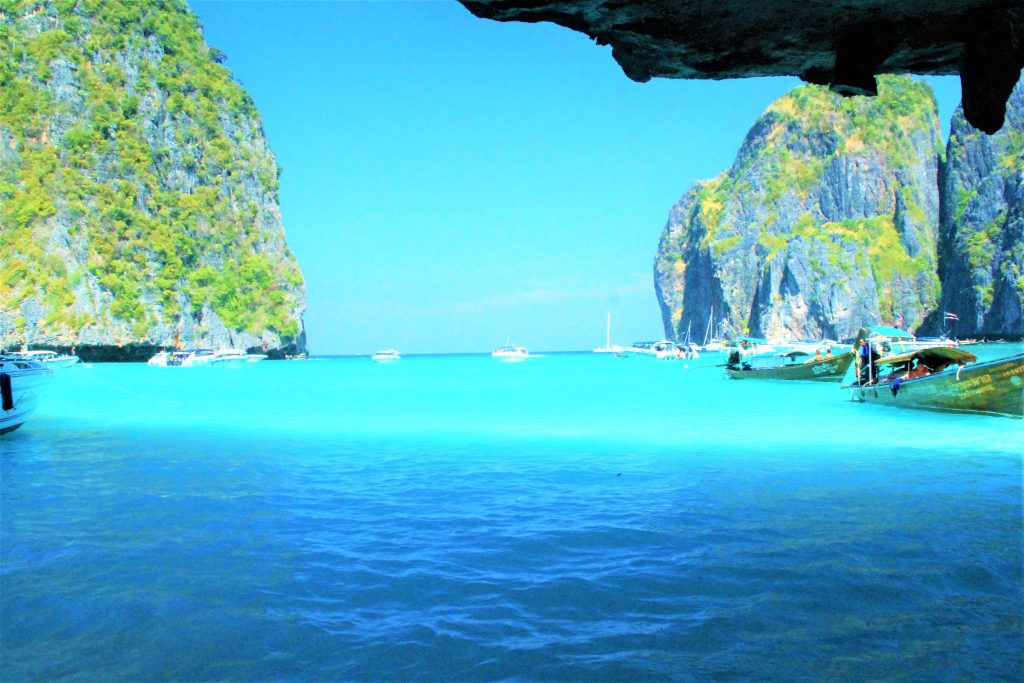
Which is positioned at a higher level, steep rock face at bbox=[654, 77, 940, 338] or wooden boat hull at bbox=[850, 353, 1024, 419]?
steep rock face at bbox=[654, 77, 940, 338]

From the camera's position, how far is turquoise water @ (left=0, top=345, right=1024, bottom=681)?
4.94m

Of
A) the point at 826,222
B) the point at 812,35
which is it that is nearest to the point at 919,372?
the point at 812,35

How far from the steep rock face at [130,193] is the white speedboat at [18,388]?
7741 centimetres

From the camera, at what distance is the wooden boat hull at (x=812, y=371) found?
41906mm

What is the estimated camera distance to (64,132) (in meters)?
97.2

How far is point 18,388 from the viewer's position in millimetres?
19094

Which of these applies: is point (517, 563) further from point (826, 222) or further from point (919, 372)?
point (826, 222)

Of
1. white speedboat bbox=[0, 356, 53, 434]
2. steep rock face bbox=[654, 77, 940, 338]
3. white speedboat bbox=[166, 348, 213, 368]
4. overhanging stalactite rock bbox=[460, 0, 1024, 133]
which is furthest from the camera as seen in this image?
steep rock face bbox=[654, 77, 940, 338]

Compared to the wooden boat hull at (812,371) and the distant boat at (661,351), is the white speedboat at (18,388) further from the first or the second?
the distant boat at (661,351)

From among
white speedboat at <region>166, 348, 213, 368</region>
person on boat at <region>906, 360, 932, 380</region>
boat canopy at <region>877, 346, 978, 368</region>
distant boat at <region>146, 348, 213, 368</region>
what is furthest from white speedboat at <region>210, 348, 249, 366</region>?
person on boat at <region>906, 360, 932, 380</region>

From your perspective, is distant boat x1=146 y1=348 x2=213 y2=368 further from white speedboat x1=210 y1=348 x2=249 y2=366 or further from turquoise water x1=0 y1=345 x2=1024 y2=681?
turquoise water x1=0 y1=345 x2=1024 y2=681

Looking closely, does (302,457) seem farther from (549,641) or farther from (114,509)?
(549,641)

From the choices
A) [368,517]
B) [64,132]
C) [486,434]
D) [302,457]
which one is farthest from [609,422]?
[64,132]

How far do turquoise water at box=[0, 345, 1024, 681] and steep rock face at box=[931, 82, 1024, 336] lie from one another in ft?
397
